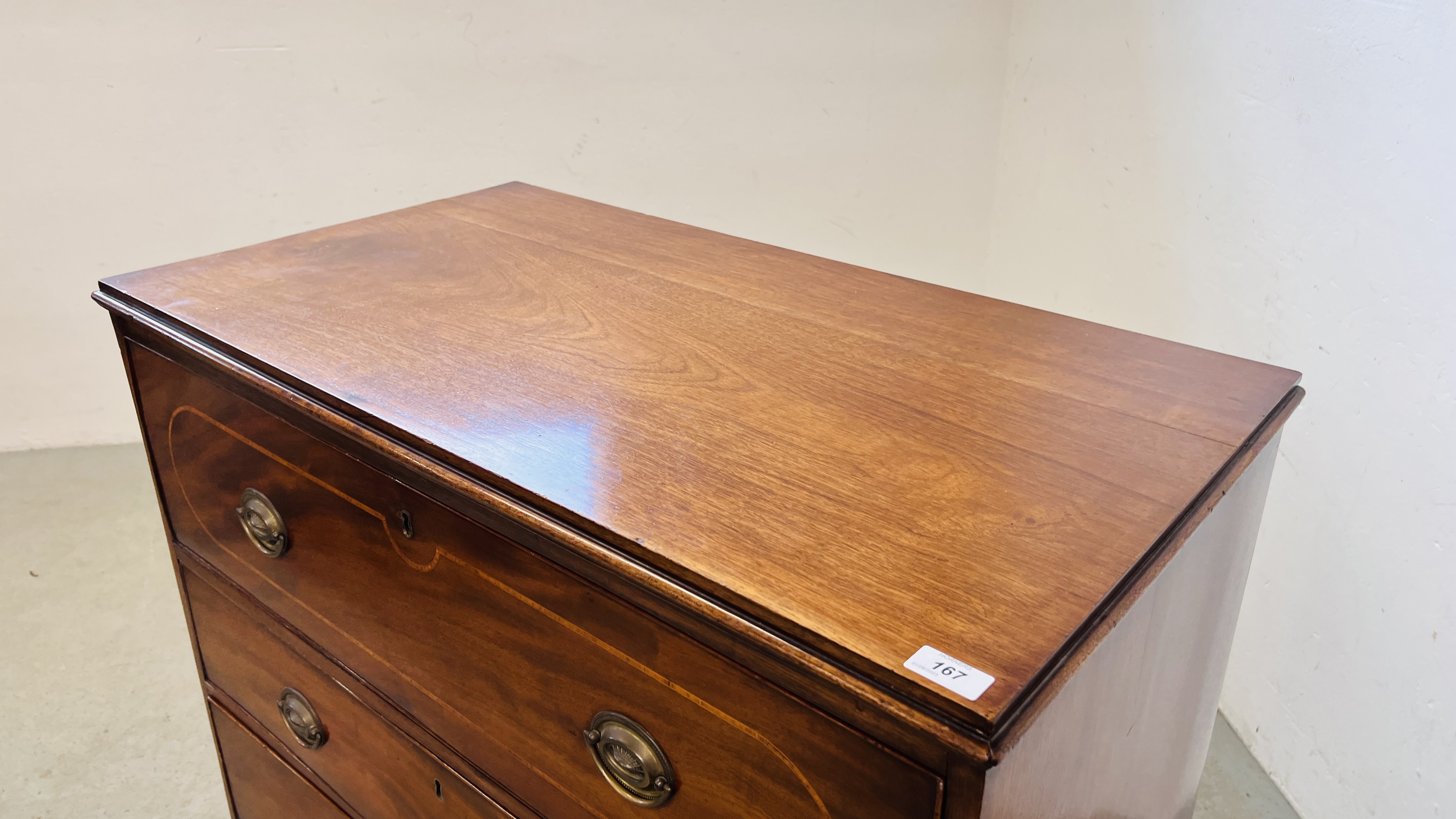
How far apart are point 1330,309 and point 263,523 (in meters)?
1.38

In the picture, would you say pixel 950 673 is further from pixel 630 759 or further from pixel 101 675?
pixel 101 675

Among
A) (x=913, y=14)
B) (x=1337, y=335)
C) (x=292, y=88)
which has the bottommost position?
(x=1337, y=335)

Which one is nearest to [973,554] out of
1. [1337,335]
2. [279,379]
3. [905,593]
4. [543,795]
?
[905,593]

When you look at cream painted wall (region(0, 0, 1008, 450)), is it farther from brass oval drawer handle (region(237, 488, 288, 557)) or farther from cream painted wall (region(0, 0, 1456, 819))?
brass oval drawer handle (region(237, 488, 288, 557))

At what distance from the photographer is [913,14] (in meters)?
2.44

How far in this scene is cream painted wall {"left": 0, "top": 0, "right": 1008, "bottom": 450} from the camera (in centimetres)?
231

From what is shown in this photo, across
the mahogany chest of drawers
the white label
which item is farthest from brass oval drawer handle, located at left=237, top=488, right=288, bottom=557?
the white label

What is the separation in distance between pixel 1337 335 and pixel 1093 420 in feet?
2.80

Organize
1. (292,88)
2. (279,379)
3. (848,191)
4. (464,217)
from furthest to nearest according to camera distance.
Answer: (848,191) → (292,88) → (464,217) → (279,379)

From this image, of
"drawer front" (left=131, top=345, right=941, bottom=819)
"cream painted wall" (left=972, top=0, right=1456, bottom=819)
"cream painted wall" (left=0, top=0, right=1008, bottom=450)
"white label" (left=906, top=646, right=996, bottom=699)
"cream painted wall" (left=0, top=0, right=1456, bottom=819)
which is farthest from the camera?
"cream painted wall" (left=0, top=0, right=1008, bottom=450)

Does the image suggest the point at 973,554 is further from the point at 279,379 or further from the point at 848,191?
the point at 848,191

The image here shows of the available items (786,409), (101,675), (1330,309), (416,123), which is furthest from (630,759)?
(416,123)

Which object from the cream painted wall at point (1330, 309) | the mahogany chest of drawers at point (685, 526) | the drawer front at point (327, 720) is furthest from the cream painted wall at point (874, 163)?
the drawer front at point (327, 720)

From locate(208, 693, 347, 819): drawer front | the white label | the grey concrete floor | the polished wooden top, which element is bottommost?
the grey concrete floor
